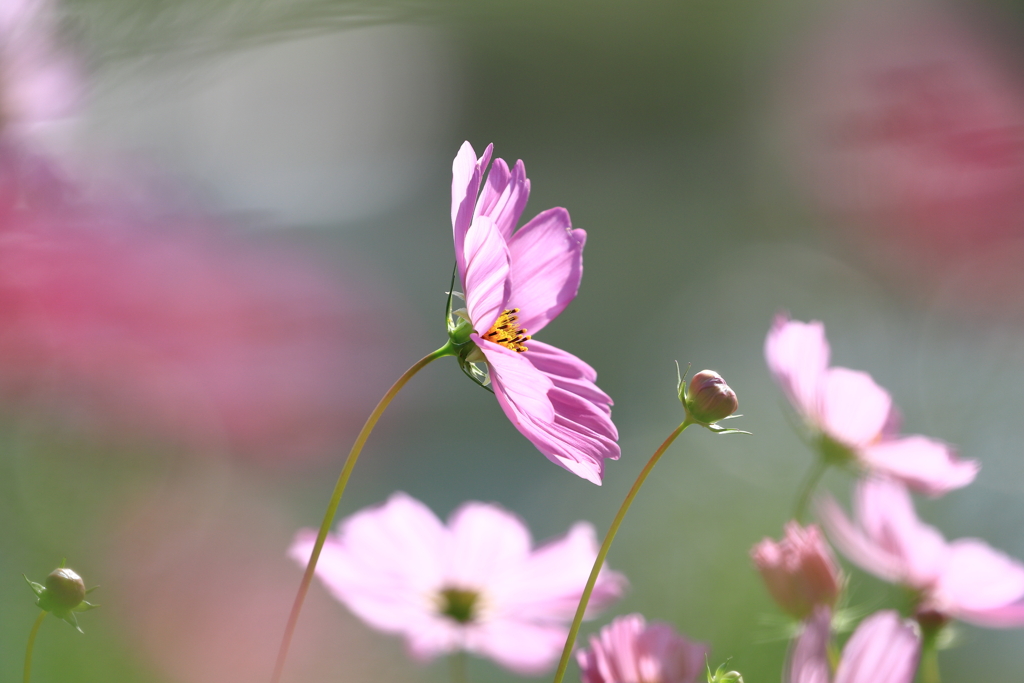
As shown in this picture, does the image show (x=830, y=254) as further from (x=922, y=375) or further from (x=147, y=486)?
(x=147, y=486)

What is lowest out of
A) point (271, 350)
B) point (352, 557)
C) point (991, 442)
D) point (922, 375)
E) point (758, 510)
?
point (352, 557)

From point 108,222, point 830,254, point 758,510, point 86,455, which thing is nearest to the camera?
point 108,222

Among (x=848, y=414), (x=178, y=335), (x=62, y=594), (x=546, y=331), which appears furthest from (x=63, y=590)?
(x=546, y=331)

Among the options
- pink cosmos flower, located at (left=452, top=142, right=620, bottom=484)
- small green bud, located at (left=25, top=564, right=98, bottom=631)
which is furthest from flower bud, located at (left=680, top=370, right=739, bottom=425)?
small green bud, located at (left=25, top=564, right=98, bottom=631)

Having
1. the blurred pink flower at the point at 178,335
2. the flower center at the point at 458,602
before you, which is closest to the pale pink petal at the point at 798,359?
the flower center at the point at 458,602

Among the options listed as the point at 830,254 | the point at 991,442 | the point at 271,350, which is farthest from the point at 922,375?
the point at 271,350

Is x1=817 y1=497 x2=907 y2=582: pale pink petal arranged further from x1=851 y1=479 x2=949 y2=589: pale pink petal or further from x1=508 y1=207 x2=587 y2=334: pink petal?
x1=508 y1=207 x2=587 y2=334: pink petal
